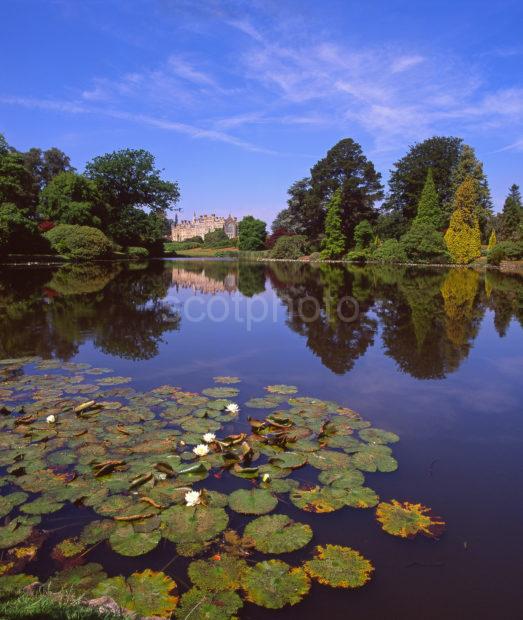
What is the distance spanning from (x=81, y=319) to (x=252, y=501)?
9778 mm

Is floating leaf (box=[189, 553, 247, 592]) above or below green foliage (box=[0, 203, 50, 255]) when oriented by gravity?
below

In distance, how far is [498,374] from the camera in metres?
7.70

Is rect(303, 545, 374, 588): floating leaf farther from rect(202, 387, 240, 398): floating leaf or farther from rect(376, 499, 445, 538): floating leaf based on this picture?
rect(202, 387, 240, 398): floating leaf

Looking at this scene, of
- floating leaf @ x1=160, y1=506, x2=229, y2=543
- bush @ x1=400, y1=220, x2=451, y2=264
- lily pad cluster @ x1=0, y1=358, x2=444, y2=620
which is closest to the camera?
lily pad cluster @ x1=0, y1=358, x2=444, y2=620

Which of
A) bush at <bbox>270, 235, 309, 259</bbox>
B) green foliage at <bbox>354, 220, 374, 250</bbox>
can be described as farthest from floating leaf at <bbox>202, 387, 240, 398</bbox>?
bush at <bbox>270, 235, 309, 259</bbox>

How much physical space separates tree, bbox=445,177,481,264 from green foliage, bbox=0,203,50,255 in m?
35.6

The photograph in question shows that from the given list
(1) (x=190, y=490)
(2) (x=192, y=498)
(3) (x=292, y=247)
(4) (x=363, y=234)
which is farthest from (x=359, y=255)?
(2) (x=192, y=498)

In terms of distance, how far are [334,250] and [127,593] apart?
→ 4863cm

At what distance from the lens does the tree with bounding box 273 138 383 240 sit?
52594 mm

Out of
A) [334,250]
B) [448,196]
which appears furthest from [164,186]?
[448,196]

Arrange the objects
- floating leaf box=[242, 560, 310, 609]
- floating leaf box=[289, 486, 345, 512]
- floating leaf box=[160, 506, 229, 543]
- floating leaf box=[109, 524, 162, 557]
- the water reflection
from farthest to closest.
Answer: the water reflection → floating leaf box=[289, 486, 345, 512] → floating leaf box=[160, 506, 229, 543] → floating leaf box=[109, 524, 162, 557] → floating leaf box=[242, 560, 310, 609]

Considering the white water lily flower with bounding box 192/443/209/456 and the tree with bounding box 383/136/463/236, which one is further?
the tree with bounding box 383/136/463/236

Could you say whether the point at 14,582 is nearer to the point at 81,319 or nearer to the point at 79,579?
the point at 79,579

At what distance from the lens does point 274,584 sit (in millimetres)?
2783
